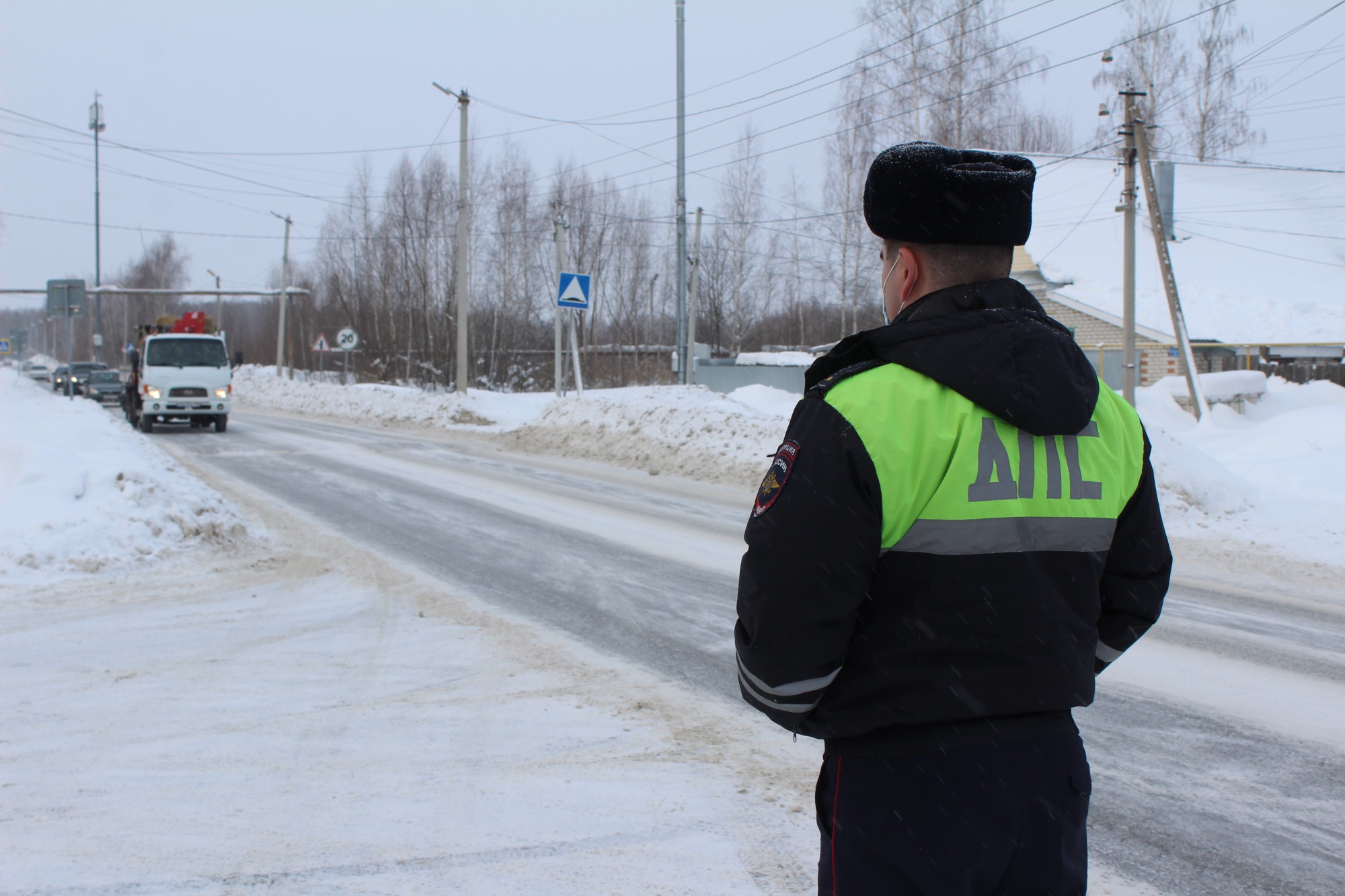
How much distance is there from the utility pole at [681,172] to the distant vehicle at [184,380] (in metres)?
10.6

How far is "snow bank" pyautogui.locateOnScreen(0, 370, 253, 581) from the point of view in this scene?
7609 millimetres

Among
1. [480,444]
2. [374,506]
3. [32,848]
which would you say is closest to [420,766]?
[32,848]

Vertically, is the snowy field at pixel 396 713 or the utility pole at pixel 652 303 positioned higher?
the utility pole at pixel 652 303

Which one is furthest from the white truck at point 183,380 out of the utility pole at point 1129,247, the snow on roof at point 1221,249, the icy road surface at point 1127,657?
the snow on roof at point 1221,249

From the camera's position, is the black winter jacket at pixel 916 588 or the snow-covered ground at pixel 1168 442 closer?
the black winter jacket at pixel 916 588

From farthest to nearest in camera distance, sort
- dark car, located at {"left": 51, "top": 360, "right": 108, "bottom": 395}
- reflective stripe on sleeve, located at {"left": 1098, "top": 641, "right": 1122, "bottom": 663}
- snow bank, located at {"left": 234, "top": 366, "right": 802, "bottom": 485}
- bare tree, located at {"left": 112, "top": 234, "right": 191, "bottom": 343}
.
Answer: bare tree, located at {"left": 112, "top": 234, "right": 191, "bottom": 343} < dark car, located at {"left": 51, "top": 360, "right": 108, "bottom": 395} < snow bank, located at {"left": 234, "top": 366, "right": 802, "bottom": 485} < reflective stripe on sleeve, located at {"left": 1098, "top": 641, "right": 1122, "bottom": 663}

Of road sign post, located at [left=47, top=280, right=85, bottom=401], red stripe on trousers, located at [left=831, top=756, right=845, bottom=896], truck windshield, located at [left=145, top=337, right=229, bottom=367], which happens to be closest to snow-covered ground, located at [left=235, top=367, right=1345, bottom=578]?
truck windshield, located at [left=145, top=337, right=229, bottom=367]

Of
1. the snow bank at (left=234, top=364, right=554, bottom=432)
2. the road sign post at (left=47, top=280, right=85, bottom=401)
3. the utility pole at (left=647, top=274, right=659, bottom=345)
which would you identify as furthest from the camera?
the utility pole at (left=647, top=274, right=659, bottom=345)

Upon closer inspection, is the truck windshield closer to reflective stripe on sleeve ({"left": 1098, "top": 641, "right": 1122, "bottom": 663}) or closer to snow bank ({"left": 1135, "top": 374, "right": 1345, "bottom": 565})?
snow bank ({"left": 1135, "top": 374, "right": 1345, "bottom": 565})

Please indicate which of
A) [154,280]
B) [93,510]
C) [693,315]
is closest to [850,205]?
[693,315]

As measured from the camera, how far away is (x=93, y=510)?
27.0 feet

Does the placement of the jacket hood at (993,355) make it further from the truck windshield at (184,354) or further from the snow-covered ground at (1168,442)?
the truck windshield at (184,354)

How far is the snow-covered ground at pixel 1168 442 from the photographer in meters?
10.3

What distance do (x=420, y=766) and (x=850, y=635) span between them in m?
3.03
